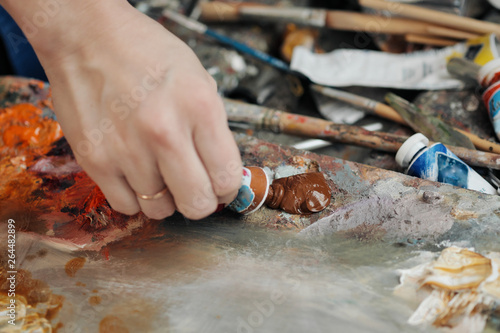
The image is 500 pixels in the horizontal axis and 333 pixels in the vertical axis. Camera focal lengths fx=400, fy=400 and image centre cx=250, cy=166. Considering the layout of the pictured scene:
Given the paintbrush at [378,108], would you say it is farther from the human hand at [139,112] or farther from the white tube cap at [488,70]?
the human hand at [139,112]

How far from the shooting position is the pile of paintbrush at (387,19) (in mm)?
2021

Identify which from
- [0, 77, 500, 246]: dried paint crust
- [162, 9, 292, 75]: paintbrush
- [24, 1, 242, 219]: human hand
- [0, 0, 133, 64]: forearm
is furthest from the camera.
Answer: [162, 9, 292, 75]: paintbrush

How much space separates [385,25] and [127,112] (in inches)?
67.8

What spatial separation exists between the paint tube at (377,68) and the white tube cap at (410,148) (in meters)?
0.63

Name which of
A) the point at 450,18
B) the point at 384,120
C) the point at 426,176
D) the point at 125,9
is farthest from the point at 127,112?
the point at 450,18

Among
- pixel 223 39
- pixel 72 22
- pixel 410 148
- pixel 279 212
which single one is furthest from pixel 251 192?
pixel 223 39

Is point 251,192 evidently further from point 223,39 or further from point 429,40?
point 429,40

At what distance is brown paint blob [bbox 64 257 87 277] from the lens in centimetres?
125

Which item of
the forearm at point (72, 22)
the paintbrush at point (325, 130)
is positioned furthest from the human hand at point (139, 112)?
the paintbrush at point (325, 130)

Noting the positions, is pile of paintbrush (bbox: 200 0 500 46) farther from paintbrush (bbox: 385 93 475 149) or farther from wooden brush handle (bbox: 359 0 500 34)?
paintbrush (bbox: 385 93 475 149)

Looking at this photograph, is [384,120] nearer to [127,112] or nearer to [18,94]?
[127,112]

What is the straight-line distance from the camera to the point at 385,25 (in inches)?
85.9

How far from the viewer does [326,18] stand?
230cm

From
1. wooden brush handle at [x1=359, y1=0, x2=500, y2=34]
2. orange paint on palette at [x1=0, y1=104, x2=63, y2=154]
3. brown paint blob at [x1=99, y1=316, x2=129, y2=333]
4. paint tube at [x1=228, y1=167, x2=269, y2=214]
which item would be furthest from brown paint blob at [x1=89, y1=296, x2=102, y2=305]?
wooden brush handle at [x1=359, y1=0, x2=500, y2=34]
